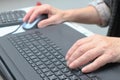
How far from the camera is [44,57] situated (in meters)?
0.73

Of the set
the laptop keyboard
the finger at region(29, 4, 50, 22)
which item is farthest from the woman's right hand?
the laptop keyboard

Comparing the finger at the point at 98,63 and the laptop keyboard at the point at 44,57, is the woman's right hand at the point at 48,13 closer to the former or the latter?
the laptop keyboard at the point at 44,57

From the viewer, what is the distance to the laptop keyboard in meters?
0.65

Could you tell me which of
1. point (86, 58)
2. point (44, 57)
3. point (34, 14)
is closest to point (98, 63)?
point (86, 58)

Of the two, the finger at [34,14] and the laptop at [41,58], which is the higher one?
the finger at [34,14]

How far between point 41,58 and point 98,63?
0.51ft

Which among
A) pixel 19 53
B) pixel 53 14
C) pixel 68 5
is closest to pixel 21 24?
pixel 53 14

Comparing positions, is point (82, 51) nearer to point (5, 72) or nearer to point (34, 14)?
point (5, 72)

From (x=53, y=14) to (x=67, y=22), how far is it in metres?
0.07

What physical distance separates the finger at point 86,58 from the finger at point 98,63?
1 centimetres

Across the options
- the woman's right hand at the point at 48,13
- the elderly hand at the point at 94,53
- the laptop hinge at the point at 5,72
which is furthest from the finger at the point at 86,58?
the woman's right hand at the point at 48,13

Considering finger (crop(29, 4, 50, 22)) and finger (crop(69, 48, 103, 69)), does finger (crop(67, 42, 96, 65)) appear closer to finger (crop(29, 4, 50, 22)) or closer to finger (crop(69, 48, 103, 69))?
finger (crop(69, 48, 103, 69))

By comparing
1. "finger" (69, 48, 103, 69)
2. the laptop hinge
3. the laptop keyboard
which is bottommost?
the laptop hinge

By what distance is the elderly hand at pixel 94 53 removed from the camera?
0.68 m
